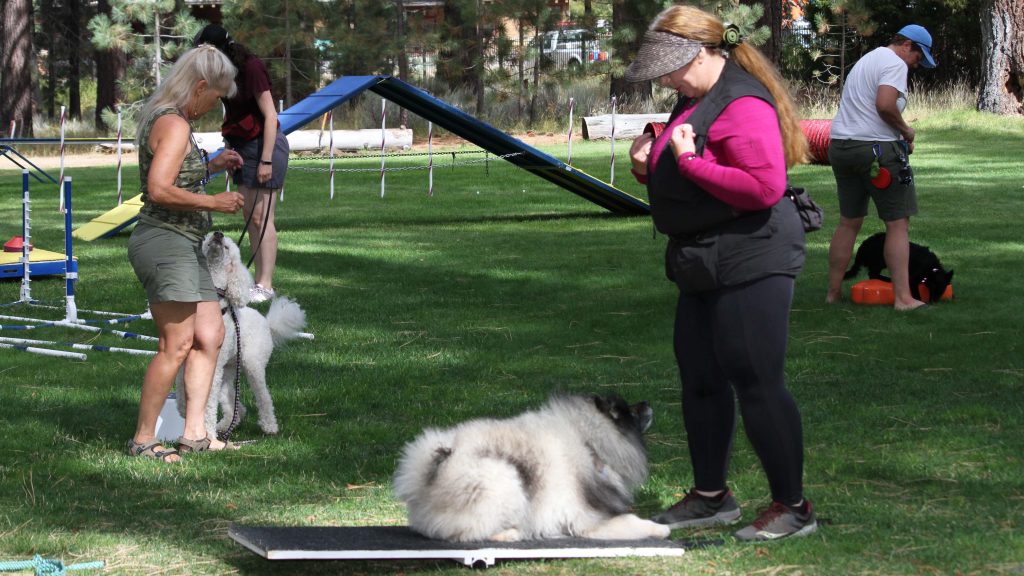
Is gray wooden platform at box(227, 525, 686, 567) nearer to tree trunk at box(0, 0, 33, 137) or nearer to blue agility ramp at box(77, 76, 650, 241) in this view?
blue agility ramp at box(77, 76, 650, 241)

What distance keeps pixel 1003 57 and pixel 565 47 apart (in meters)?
13.1

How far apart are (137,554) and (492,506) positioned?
4.39 feet

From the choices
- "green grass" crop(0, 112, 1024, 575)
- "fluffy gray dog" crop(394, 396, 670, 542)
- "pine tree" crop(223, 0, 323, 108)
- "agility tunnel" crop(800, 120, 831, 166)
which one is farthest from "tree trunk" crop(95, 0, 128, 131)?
"fluffy gray dog" crop(394, 396, 670, 542)

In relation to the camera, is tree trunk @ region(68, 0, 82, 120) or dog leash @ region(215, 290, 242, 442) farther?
tree trunk @ region(68, 0, 82, 120)

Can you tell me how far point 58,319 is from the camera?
916cm

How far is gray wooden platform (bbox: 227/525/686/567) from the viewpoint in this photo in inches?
150

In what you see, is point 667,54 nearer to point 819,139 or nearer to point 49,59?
point 819,139

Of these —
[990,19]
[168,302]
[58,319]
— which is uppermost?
[990,19]

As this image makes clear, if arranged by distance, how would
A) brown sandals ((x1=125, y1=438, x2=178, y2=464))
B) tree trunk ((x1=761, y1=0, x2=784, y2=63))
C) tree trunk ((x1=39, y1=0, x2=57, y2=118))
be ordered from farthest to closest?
1. tree trunk ((x1=39, y1=0, x2=57, y2=118))
2. tree trunk ((x1=761, y1=0, x2=784, y2=63))
3. brown sandals ((x1=125, y1=438, x2=178, y2=464))

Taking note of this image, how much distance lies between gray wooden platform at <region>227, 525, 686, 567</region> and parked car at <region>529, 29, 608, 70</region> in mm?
26744

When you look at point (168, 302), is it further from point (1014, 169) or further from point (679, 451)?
point (1014, 169)

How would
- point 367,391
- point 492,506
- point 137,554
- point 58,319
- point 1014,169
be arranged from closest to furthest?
point 492,506 < point 137,554 < point 367,391 < point 58,319 < point 1014,169

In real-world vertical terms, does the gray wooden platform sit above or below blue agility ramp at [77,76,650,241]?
below

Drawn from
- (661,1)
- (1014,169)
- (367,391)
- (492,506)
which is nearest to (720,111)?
(492,506)
